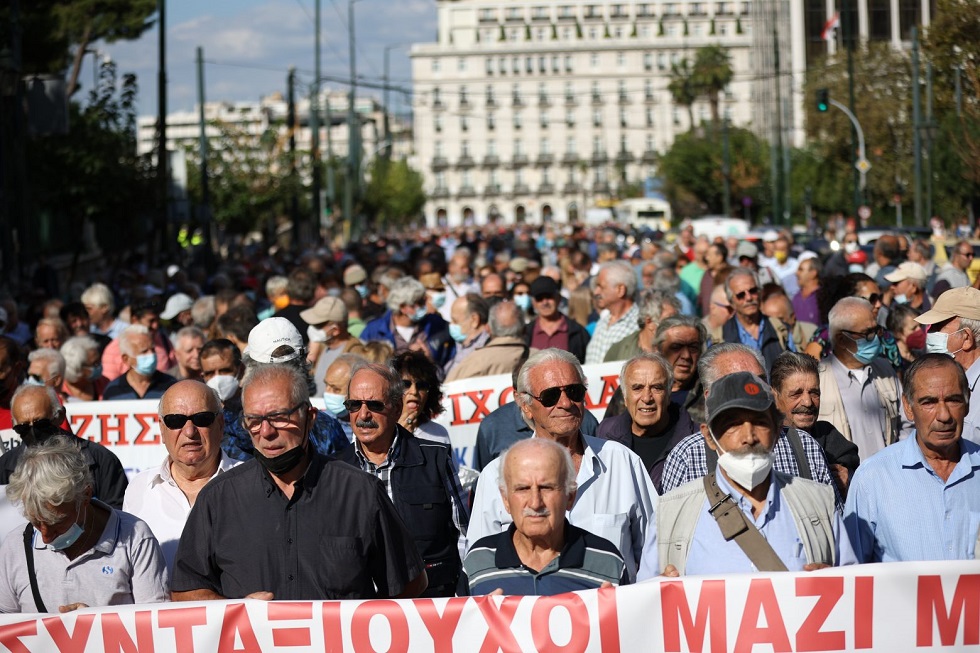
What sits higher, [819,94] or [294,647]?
[819,94]

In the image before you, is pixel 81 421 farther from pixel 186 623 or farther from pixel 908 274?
pixel 908 274

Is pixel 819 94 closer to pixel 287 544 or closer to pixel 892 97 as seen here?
pixel 892 97

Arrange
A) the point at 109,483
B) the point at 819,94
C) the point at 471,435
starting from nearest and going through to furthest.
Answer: the point at 109,483, the point at 471,435, the point at 819,94

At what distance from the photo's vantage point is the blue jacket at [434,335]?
38.3 ft

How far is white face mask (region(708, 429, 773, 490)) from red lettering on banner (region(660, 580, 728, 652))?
32 cm

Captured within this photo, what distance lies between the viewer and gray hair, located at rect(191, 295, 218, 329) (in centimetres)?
1241

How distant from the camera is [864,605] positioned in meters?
4.92

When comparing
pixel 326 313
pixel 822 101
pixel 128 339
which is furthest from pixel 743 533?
pixel 822 101

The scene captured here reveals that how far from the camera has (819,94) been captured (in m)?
36.6

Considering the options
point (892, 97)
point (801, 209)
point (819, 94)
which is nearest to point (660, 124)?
point (801, 209)

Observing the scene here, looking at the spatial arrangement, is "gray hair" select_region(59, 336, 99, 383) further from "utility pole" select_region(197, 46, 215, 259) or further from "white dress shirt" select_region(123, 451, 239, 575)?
"utility pole" select_region(197, 46, 215, 259)

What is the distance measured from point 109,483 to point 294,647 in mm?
2076

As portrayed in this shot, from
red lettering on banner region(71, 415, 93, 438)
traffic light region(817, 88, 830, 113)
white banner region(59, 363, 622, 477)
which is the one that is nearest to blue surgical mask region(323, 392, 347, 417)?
white banner region(59, 363, 622, 477)

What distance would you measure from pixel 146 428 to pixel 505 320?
89.0 inches
